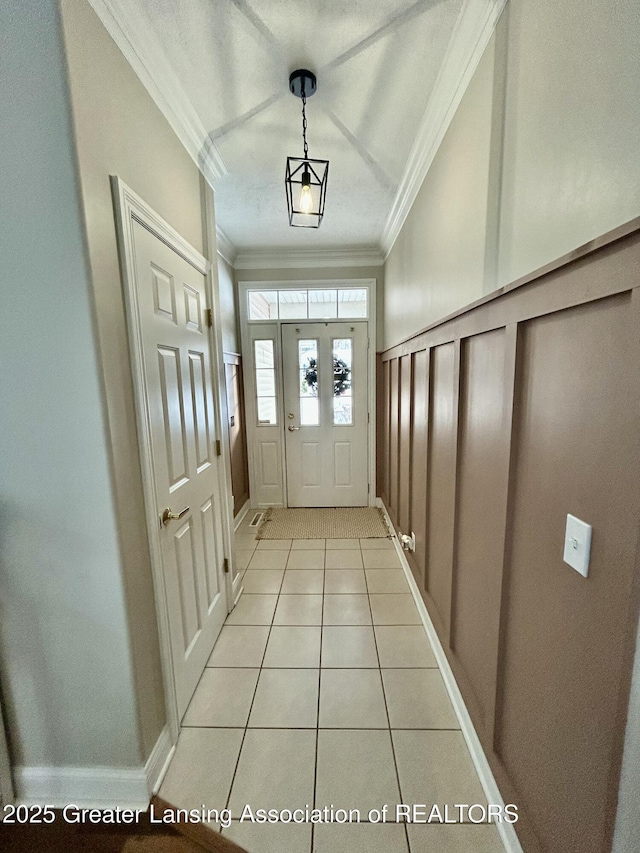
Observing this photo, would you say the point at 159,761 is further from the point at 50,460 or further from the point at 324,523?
the point at 324,523

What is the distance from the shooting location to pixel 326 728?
4.40 ft

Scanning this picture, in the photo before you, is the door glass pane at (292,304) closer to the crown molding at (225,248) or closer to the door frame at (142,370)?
the crown molding at (225,248)

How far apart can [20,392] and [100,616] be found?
75 cm

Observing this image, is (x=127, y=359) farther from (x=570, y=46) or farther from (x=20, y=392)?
(x=570, y=46)

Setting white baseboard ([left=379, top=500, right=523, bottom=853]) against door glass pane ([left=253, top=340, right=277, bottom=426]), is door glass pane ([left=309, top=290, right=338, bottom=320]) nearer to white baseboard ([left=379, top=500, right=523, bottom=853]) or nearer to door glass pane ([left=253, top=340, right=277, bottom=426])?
door glass pane ([left=253, top=340, right=277, bottom=426])

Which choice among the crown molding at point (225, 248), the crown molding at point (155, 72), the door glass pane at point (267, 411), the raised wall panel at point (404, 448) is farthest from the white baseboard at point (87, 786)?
the crown molding at point (225, 248)

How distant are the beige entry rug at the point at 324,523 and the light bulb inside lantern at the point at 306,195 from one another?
2.52 meters

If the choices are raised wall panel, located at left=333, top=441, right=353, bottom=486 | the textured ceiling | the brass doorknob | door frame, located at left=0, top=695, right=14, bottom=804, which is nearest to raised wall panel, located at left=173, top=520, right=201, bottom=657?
the brass doorknob

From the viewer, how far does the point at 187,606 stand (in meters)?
1.46

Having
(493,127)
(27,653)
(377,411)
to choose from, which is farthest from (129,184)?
(377,411)

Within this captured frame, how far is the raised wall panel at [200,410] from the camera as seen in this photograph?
1.61 m

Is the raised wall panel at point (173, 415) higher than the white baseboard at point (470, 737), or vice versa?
the raised wall panel at point (173, 415)

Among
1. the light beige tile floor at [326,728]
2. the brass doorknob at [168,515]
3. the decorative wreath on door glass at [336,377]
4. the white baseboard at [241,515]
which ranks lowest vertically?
the light beige tile floor at [326,728]

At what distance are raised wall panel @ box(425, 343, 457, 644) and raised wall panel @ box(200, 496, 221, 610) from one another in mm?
1210
